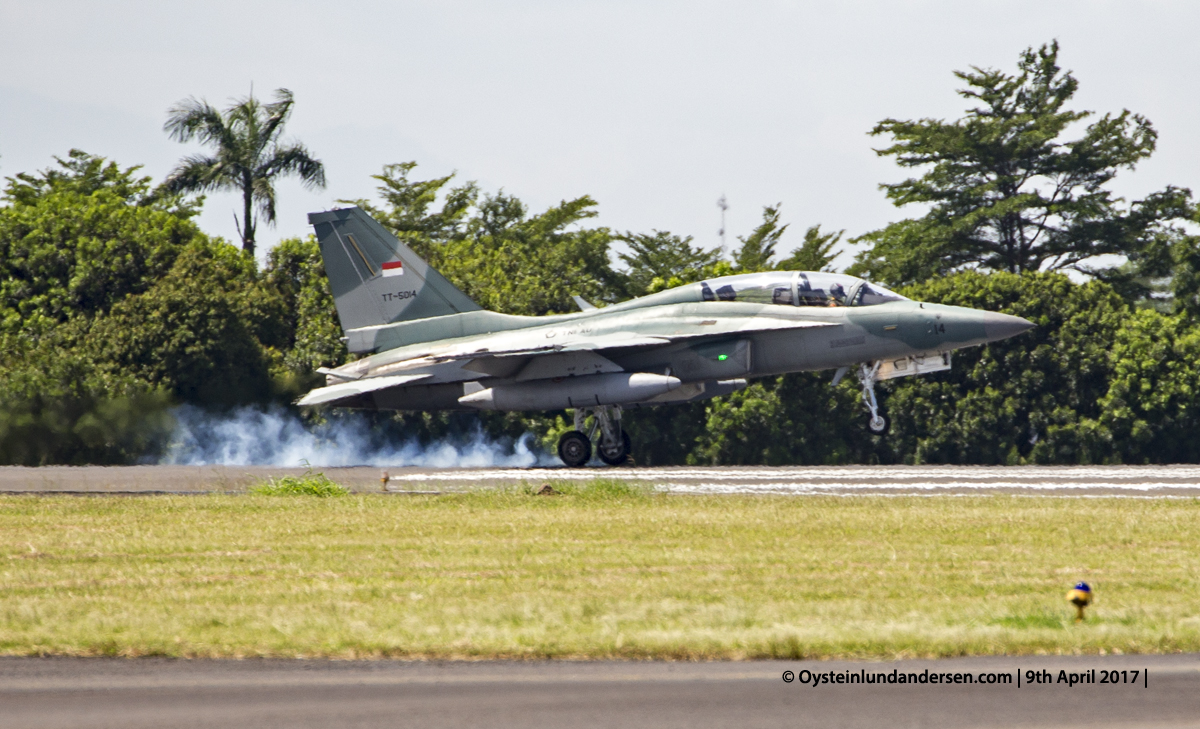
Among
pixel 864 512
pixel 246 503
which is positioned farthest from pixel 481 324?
pixel 864 512

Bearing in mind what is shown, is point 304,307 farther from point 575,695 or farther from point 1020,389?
point 575,695

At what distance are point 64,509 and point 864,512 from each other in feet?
34.1

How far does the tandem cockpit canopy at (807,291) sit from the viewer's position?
25048mm

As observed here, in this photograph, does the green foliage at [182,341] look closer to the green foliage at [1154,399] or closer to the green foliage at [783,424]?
the green foliage at [783,424]

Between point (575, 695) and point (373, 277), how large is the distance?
72.3ft

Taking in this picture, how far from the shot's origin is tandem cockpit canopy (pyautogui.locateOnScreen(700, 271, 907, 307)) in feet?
82.2

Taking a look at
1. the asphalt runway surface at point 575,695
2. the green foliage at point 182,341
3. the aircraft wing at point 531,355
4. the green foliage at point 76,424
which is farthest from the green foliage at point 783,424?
the asphalt runway surface at point 575,695

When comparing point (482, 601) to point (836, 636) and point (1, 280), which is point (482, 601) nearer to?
point (836, 636)

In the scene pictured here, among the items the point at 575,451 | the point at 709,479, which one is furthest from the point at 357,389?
the point at 709,479

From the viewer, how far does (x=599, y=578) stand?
434 inches

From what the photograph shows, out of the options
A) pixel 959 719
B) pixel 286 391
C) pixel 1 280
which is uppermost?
pixel 1 280

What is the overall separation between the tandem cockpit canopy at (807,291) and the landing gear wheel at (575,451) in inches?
164

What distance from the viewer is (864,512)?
16125mm

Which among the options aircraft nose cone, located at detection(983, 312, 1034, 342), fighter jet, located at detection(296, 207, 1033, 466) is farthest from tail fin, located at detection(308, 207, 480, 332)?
aircraft nose cone, located at detection(983, 312, 1034, 342)
